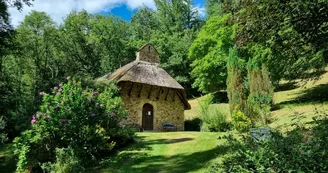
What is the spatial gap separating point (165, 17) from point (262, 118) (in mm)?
31637

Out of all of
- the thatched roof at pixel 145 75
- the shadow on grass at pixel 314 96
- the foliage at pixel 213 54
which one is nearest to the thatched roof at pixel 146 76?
the thatched roof at pixel 145 75

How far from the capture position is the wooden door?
20.2m

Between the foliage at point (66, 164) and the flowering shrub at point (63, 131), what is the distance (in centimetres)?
31

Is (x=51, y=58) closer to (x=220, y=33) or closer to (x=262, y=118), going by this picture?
(x=220, y=33)

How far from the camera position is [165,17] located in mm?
42500

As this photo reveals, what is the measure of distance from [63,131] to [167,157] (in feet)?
10.7

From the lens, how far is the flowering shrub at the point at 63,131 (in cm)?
891

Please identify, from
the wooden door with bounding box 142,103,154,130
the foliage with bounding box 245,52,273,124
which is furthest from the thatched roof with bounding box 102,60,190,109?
the foliage with bounding box 245,52,273,124

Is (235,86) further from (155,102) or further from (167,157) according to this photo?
(167,157)

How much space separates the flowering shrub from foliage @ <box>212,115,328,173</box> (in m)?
5.98

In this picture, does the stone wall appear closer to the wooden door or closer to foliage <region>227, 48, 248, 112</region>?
the wooden door

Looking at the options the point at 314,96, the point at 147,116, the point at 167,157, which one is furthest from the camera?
the point at 147,116

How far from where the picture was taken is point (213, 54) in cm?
2814

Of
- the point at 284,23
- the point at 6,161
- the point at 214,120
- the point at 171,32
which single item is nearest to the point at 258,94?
the point at 214,120
